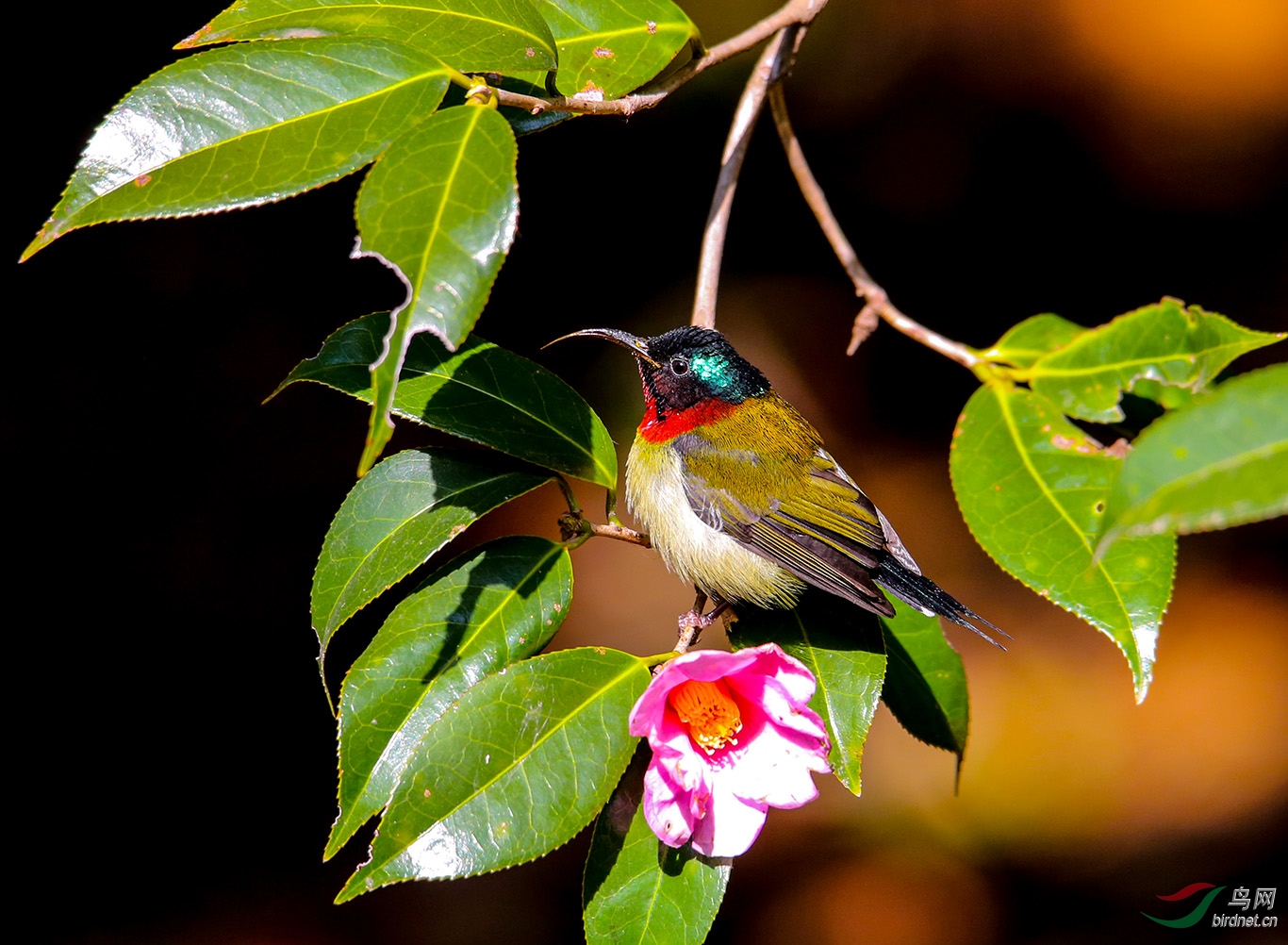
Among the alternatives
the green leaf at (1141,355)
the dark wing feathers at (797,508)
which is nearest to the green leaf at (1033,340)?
the green leaf at (1141,355)

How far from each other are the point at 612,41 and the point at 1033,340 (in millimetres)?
827

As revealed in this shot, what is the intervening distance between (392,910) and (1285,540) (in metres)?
4.00

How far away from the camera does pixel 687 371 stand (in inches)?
90.1

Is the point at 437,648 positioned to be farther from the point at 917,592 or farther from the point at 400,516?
the point at 917,592

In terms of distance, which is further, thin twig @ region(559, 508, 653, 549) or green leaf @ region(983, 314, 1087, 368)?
thin twig @ region(559, 508, 653, 549)

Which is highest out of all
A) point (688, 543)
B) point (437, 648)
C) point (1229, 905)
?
point (437, 648)

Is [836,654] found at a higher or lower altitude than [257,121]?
lower

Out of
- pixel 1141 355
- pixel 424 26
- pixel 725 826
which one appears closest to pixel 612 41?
pixel 424 26

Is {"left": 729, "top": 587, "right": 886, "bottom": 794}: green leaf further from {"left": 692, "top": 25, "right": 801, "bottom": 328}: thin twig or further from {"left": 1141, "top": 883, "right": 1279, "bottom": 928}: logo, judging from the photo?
{"left": 1141, "top": 883, "right": 1279, "bottom": 928}: logo

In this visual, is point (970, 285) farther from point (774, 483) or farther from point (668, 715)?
point (668, 715)

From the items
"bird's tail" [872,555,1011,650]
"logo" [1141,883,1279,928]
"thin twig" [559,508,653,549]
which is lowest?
"logo" [1141,883,1279,928]

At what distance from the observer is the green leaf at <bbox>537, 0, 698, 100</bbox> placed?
1.61 m

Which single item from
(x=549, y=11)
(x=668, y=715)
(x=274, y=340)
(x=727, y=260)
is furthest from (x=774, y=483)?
(x=727, y=260)

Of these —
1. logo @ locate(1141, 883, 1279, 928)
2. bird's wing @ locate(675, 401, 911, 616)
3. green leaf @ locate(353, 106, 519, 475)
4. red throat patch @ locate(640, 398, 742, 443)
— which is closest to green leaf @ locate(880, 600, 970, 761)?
bird's wing @ locate(675, 401, 911, 616)
